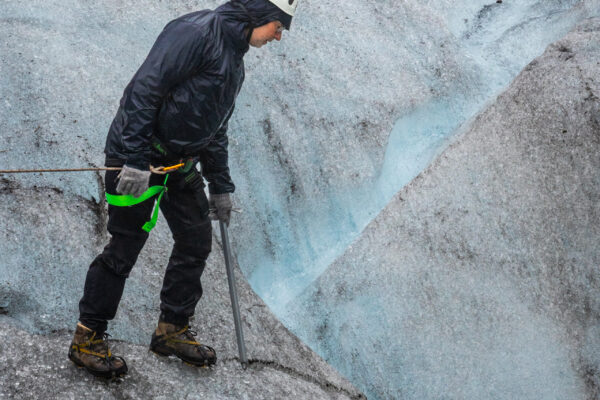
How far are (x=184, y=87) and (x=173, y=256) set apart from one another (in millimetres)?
1088

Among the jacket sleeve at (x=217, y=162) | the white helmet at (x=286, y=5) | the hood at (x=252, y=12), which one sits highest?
the white helmet at (x=286, y=5)

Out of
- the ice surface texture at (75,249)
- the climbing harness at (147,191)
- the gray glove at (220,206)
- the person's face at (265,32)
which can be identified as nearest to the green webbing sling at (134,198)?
the climbing harness at (147,191)

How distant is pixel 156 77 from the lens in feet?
10.1

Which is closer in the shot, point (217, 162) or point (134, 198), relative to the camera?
point (134, 198)

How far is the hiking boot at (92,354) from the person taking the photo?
350cm

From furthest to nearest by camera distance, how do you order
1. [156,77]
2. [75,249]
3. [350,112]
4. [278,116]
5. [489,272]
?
[350,112]
[278,116]
[489,272]
[75,249]
[156,77]

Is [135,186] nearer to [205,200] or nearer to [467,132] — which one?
[205,200]

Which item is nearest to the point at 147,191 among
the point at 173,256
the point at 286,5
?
the point at 173,256

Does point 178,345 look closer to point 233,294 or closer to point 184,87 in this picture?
point 233,294

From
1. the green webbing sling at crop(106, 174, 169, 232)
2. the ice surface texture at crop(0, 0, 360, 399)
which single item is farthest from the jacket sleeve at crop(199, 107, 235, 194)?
the ice surface texture at crop(0, 0, 360, 399)

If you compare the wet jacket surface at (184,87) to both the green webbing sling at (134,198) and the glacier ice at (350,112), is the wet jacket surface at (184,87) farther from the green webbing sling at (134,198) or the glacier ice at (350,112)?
the glacier ice at (350,112)

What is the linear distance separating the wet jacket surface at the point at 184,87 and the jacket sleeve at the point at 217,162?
1.12 ft

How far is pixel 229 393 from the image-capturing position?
393cm

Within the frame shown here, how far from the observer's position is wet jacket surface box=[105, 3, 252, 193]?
310 centimetres
